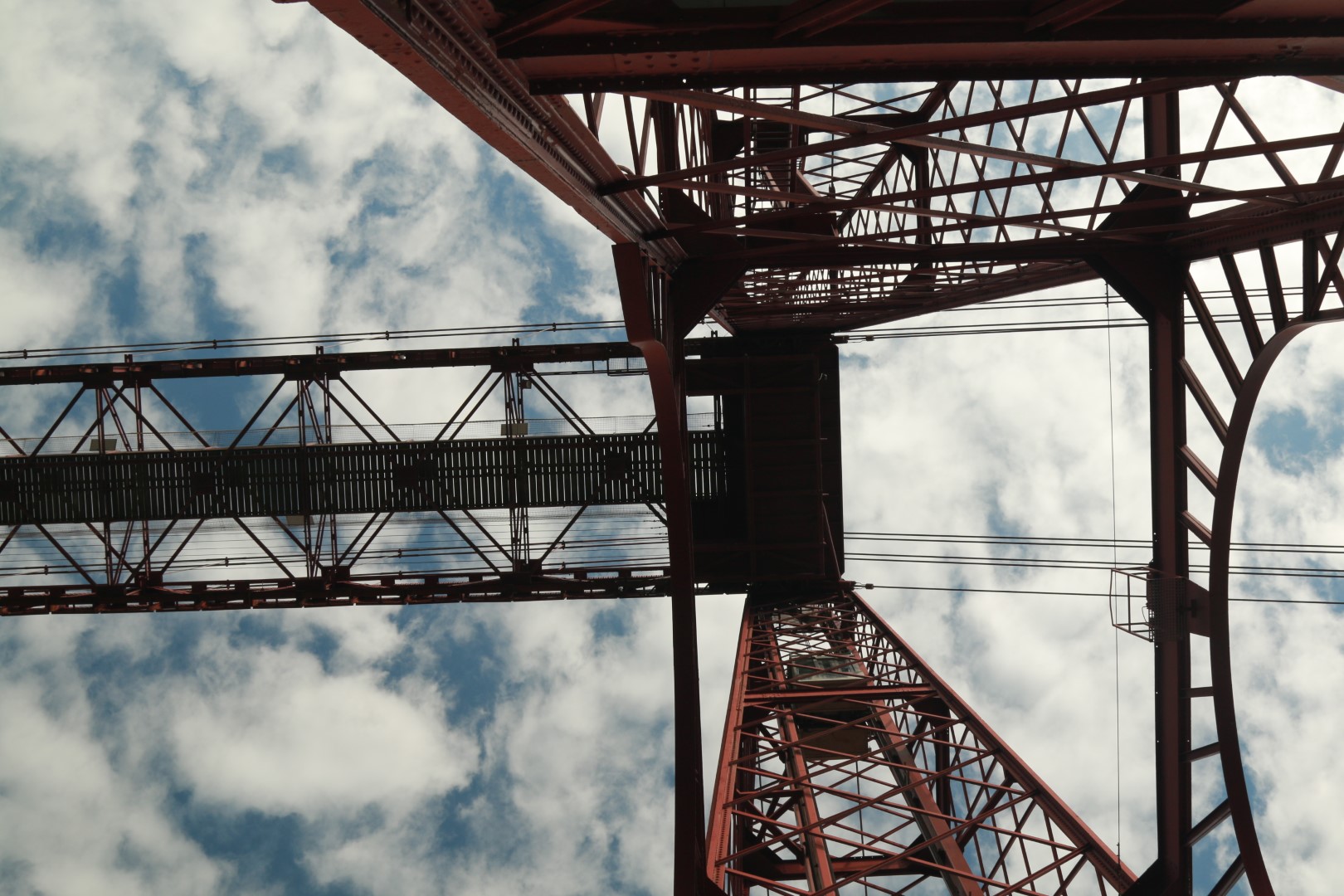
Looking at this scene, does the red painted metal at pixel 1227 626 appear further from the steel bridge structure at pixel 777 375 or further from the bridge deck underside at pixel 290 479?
the bridge deck underside at pixel 290 479

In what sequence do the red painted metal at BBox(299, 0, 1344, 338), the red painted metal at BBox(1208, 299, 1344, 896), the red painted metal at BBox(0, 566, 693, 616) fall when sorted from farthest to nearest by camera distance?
the red painted metal at BBox(0, 566, 693, 616), the red painted metal at BBox(1208, 299, 1344, 896), the red painted metal at BBox(299, 0, 1344, 338)

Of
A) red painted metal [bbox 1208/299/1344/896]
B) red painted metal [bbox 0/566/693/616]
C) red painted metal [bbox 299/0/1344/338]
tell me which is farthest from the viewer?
red painted metal [bbox 0/566/693/616]

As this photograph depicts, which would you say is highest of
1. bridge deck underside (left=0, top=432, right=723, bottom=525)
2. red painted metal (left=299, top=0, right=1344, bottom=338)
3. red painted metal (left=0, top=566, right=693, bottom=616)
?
red painted metal (left=299, top=0, right=1344, bottom=338)

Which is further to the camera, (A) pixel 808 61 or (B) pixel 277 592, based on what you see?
(B) pixel 277 592

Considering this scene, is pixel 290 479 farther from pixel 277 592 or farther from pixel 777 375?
pixel 777 375

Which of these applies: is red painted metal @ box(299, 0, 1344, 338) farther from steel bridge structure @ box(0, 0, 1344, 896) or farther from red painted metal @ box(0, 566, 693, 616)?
red painted metal @ box(0, 566, 693, 616)

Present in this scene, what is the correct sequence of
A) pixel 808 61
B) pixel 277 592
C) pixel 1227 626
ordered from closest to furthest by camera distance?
pixel 808 61, pixel 1227 626, pixel 277 592

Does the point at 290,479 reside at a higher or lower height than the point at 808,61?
lower

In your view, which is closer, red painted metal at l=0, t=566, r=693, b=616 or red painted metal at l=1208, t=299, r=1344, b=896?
red painted metal at l=1208, t=299, r=1344, b=896

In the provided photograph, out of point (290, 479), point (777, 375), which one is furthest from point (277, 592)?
point (777, 375)

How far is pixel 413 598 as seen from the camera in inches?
731

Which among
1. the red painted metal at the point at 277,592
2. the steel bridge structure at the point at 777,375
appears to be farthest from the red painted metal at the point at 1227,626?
the red painted metal at the point at 277,592

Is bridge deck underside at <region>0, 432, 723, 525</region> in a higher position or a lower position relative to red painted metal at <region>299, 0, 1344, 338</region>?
lower

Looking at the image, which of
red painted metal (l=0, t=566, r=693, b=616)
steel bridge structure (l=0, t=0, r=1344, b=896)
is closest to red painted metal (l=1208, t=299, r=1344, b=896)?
steel bridge structure (l=0, t=0, r=1344, b=896)
